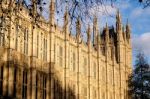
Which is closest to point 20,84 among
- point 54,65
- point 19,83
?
point 19,83

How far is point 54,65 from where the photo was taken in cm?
4112

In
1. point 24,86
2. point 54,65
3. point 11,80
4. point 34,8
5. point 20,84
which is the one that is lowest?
point 24,86

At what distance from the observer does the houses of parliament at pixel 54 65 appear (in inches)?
1328

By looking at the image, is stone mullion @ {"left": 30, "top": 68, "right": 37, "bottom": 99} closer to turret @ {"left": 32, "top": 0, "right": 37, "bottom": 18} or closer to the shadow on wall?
the shadow on wall

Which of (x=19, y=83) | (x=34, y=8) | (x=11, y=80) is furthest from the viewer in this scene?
(x=19, y=83)

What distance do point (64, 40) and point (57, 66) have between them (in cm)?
286

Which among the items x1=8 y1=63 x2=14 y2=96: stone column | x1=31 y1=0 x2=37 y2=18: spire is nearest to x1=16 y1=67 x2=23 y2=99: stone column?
x1=8 y1=63 x2=14 y2=96: stone column

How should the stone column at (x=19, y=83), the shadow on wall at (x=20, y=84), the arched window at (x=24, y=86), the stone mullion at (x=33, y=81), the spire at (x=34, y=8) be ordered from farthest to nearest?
1. the stone mullion at (x=33, y=81)
2. the arched window at (x=24, y=86)
3. the stone column at (x=19, y=83)
4. the shadow on wall at (x=20, y=84)
5. the spire at (x=34, y=8)

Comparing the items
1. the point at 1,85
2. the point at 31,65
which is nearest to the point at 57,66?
the point at 31,65

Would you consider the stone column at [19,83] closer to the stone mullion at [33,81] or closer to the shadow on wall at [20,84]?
the shadow on wall at [20,84]

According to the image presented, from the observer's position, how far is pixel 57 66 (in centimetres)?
4212

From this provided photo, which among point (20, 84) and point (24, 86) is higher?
point (20, 84)

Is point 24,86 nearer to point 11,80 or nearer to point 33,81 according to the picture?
point 33,81

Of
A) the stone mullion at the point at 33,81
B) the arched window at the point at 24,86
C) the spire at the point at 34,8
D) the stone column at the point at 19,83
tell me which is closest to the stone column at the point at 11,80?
the stone column at the point at 19,83
